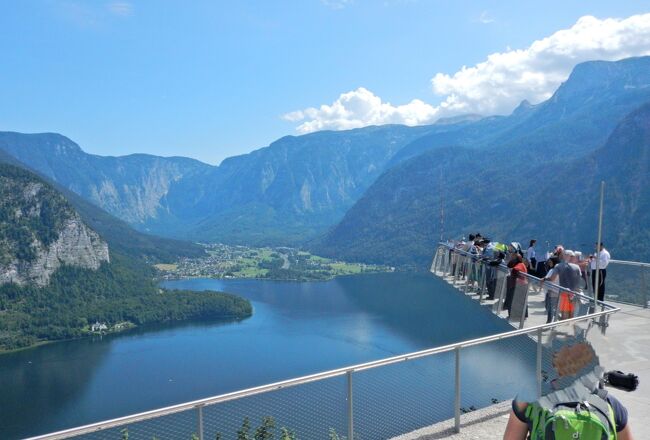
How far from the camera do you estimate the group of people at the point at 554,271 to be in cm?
1022

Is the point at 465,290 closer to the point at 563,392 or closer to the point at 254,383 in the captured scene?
the point at 563,392

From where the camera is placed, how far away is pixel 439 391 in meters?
32.6

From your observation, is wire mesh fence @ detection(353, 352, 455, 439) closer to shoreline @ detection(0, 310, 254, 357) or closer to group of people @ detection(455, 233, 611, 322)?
group of people @ detection(455, 233, 611, 322)

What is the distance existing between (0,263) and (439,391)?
5297 inches

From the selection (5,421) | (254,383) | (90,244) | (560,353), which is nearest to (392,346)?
(254,383)

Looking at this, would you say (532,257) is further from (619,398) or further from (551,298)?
(619,398)

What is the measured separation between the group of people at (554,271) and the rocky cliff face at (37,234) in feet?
487

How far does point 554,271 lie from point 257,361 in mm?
67703

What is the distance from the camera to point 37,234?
155 metres

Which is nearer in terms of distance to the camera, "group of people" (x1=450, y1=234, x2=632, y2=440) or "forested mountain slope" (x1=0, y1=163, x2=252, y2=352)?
"group of people" (x1=450, y1=234, x2=632, y2=440)

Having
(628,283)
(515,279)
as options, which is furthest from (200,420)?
(628,283)

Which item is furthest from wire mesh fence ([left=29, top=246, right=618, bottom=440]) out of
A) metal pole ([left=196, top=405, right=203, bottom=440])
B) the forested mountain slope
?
the forested mountain slope

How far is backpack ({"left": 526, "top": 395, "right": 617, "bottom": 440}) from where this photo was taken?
2.67 metres

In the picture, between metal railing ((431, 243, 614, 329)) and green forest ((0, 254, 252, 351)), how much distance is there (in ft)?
339
